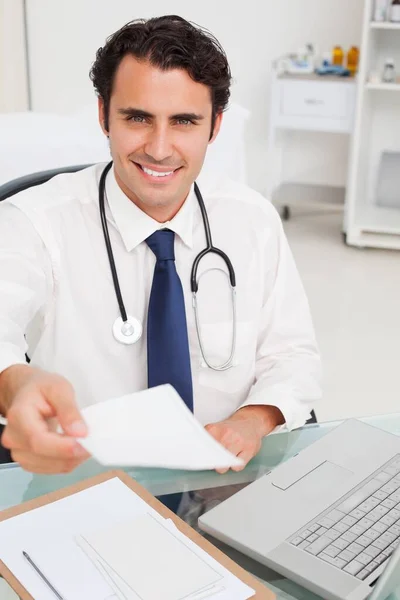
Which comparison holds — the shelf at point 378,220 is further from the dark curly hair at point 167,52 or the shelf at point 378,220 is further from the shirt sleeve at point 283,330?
the dark curly hair at point 167,52

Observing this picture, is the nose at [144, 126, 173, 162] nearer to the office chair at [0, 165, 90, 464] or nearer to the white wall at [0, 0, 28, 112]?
the office chair at [0, 165, 90, 464]

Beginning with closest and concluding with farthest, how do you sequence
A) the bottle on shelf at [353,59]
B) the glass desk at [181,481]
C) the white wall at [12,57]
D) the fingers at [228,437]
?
the glass desk at [181,481]
the fingers at [228,437]
the bottle on shelf at [353,59]
the white wall at [12,57]

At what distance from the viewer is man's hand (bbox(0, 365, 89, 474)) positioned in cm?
68

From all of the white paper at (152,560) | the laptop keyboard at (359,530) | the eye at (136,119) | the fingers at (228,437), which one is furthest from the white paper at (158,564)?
the eye at (136,119)

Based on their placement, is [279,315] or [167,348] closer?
[167,348]

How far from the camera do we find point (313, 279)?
11.7 feet

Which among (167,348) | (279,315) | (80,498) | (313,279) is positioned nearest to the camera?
(80,498)

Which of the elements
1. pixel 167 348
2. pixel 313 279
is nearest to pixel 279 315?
pixel 167 348

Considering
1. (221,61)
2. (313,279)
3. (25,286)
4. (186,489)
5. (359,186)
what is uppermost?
(221,61)

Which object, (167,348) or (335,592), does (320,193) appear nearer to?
(167,348)

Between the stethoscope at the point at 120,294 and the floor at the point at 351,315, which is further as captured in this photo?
the floor at the point at 351,315

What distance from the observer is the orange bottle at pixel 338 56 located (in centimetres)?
407

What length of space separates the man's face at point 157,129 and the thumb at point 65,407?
572 millimetres

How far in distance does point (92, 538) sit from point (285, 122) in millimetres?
3359
